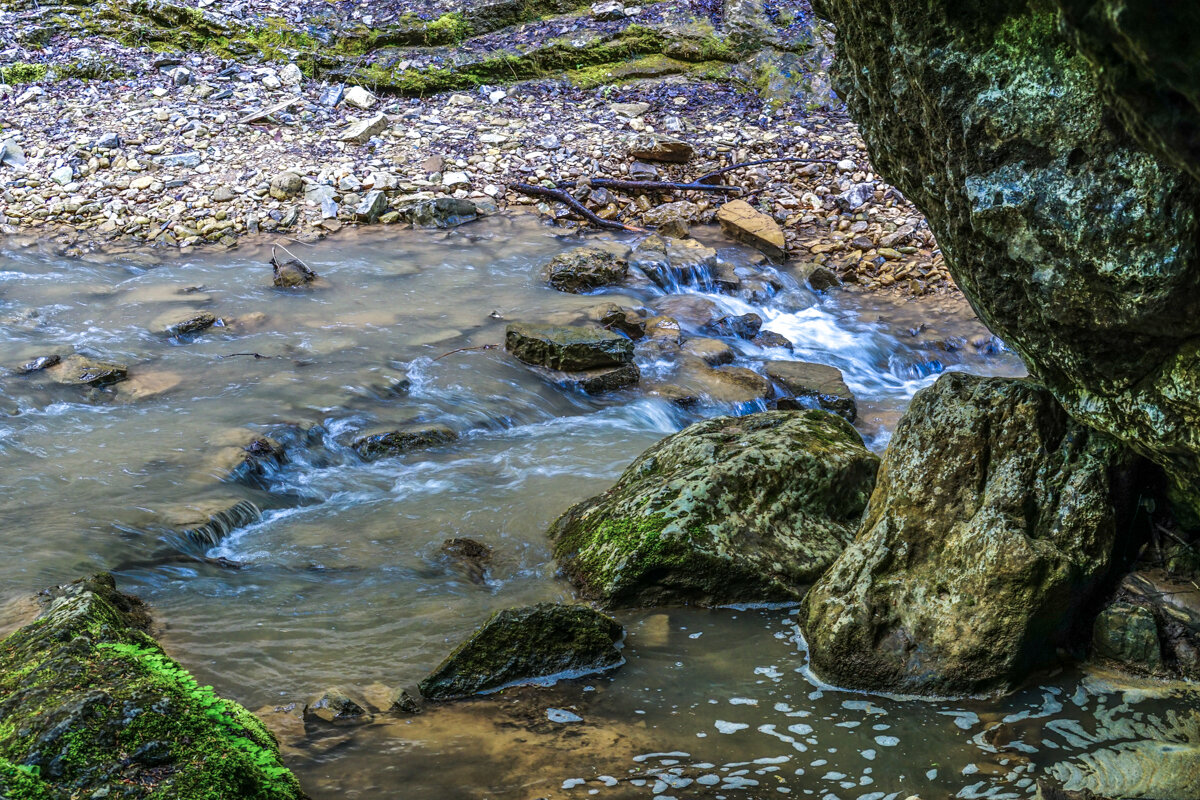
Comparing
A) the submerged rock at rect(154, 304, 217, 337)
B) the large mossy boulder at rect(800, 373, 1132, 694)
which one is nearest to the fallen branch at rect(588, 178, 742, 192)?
the submerged rock at rect(154, 304, 217, 337)

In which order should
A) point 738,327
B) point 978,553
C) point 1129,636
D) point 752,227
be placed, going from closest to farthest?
point 1129,636
point 978,553
point 738,327
point 752,227

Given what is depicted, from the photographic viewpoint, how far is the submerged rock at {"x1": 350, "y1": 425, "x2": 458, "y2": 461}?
7633mm

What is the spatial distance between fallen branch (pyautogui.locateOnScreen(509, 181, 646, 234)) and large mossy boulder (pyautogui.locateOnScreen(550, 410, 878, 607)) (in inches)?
264

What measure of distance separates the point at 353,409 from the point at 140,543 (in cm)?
255

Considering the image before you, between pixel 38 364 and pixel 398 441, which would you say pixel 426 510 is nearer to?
pixel 398 441

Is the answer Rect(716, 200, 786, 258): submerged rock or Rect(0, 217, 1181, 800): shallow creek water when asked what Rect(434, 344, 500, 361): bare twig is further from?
Rect(716, 200, 786, 258): submerged rock

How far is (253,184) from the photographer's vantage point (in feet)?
41.1

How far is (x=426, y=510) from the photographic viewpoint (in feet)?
21.7

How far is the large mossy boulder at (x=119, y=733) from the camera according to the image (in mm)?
2766

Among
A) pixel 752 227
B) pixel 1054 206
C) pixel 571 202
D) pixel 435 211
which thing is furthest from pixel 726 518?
pixel 435 211

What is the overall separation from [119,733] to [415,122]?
12.5 m

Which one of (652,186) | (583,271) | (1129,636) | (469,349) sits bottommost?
(1129,636)

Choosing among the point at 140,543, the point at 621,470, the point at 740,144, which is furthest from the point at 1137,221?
the point at 740,144

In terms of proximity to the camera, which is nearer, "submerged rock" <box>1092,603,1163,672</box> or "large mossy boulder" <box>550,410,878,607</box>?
"submerged rock" <box>1092,603,1163,672</box>
